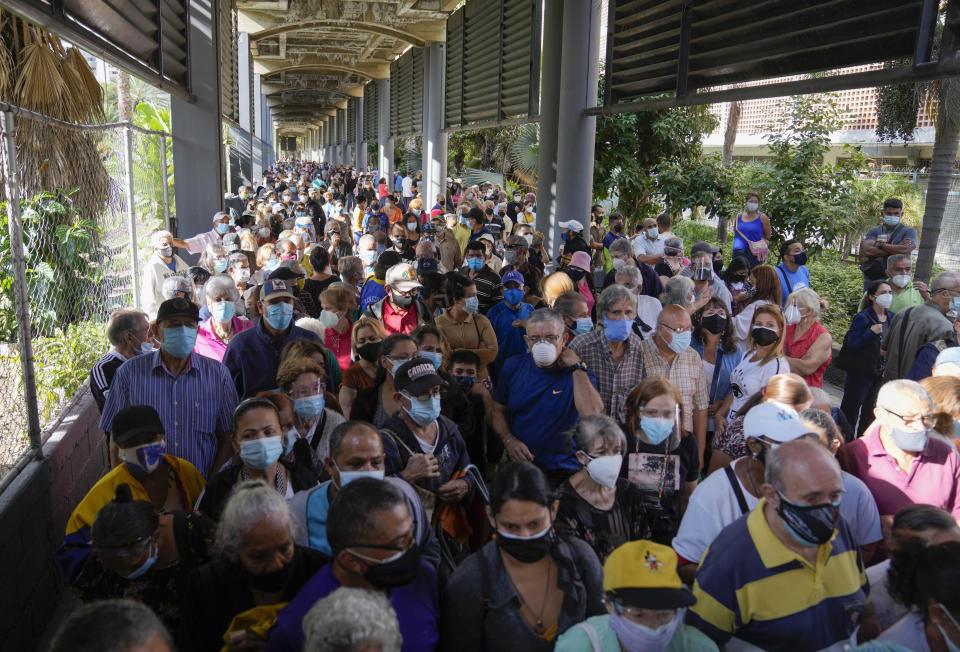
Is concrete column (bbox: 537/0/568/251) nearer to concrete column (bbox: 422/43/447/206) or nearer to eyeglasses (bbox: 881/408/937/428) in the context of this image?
eyeglasses (bbox: 881/408/937/428)

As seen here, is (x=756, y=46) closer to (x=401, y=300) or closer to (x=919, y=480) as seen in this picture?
(x=401, y=300)

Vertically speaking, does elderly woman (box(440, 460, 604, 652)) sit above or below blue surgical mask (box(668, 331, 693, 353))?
below

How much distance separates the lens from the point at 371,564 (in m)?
2.73

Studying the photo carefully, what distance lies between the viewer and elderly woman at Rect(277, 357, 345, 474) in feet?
14.4

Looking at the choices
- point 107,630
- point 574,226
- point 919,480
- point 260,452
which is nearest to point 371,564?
point 107,630

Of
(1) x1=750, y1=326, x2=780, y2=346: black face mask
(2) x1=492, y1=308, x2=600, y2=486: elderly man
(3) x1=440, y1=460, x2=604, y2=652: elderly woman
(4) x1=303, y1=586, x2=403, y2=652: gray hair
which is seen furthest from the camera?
(1) x1=750, y1=326, x2=780, y2=346: black face mask

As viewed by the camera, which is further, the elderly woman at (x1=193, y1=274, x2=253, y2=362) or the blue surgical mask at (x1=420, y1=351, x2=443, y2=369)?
the elderly woman at (x1=193, y1=274, x2=253, y2=362)

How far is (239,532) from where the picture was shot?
9.42 ft

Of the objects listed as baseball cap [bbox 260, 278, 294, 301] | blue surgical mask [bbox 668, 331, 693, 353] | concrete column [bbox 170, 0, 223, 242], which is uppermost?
concrete column [bbox 170, 0, 223, 242]

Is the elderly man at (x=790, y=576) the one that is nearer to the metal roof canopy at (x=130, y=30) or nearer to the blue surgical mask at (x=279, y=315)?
the blue surgical mask at (x=279, y=315)

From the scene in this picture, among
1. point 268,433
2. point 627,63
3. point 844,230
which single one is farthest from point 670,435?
point 844,230

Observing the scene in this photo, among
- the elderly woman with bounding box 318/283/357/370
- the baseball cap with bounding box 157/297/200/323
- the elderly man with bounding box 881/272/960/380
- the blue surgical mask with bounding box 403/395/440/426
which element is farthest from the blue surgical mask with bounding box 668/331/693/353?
the baseball cap with bounding box 157/297/200/323

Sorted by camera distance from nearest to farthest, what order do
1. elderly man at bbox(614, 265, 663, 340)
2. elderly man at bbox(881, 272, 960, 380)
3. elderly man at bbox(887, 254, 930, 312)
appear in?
elderly man at bbox(881, 272, 960, 380) < elderly man at bbox(614, 265, 663, 340) < elderly man at bbox(887, 254, 930, 312)

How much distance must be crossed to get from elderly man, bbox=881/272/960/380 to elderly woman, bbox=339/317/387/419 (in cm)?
429
